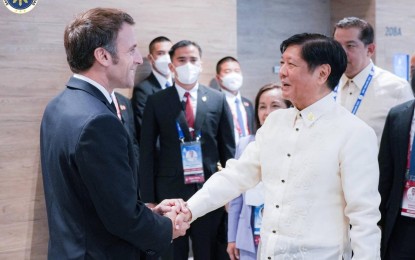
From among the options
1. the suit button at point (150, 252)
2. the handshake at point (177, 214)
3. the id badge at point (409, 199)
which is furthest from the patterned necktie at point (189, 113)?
the suit button at point (150, 252)

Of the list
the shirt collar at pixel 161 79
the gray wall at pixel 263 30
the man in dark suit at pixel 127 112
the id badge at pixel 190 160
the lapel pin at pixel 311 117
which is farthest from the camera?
the gray wall at pixel 263 30

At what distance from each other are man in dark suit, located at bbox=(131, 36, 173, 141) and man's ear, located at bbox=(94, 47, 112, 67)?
110 inches

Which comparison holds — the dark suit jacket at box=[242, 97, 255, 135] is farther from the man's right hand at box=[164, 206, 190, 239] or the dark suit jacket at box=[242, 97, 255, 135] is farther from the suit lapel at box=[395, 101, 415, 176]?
the man's right hand at box=[164, 206, 190, 239]

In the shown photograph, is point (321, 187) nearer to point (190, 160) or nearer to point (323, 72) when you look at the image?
point (323, 72)

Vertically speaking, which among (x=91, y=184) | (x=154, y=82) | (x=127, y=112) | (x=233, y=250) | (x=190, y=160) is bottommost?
(x=233, y=250)

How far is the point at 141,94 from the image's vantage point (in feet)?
16.8

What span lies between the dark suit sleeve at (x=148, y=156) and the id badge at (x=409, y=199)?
78.3 inches

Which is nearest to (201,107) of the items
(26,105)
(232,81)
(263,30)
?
(232,81)

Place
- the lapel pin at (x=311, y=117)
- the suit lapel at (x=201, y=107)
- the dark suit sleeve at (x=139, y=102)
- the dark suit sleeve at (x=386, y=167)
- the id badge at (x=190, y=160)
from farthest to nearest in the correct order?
the dark suit sleeve at (x=139, y=102)
the suit lapel at (x=201, y=107)
the id badge at (x=190, y=160)
the dark suit sleeve at (x=386, y=167)
the lapel pin at (x=311, y=117)

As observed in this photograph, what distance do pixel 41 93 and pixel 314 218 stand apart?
301 cm

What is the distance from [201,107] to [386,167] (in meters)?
1.70

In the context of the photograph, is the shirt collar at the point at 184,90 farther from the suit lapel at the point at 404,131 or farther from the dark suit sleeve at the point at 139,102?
the suit lapel at the point at 404,131

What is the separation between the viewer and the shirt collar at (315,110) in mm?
2467

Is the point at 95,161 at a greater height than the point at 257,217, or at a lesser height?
greater
